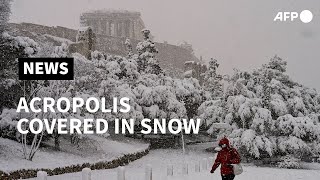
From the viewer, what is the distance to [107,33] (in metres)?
19.5

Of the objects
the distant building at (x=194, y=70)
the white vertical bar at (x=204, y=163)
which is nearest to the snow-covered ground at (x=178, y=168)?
the white vertical bar at (x=204, y=163)

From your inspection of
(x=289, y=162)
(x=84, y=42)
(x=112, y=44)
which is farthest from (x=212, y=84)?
(x=84, y=42)

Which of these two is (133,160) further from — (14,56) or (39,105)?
(14,56)

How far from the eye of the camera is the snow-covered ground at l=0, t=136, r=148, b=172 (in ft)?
39.7

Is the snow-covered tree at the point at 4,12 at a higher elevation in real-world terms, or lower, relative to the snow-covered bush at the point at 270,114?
higher

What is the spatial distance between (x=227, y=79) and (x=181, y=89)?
2653mm

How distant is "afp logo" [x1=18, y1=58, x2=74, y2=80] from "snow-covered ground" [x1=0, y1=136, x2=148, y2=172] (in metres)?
2.01

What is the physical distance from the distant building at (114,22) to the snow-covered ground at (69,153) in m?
3.72

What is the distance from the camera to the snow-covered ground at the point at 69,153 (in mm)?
12086

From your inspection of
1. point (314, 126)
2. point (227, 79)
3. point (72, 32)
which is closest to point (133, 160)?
point (72, 32)

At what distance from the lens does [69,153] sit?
47.0 feet

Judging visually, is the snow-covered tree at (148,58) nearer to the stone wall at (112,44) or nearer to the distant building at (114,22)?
the stone wall at (112,44)

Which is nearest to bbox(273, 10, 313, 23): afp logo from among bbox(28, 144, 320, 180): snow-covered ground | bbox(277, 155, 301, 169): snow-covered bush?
bbox(28, 144, 320, 180): snow-covered ground

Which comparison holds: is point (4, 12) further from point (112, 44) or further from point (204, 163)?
point (112, 44)
